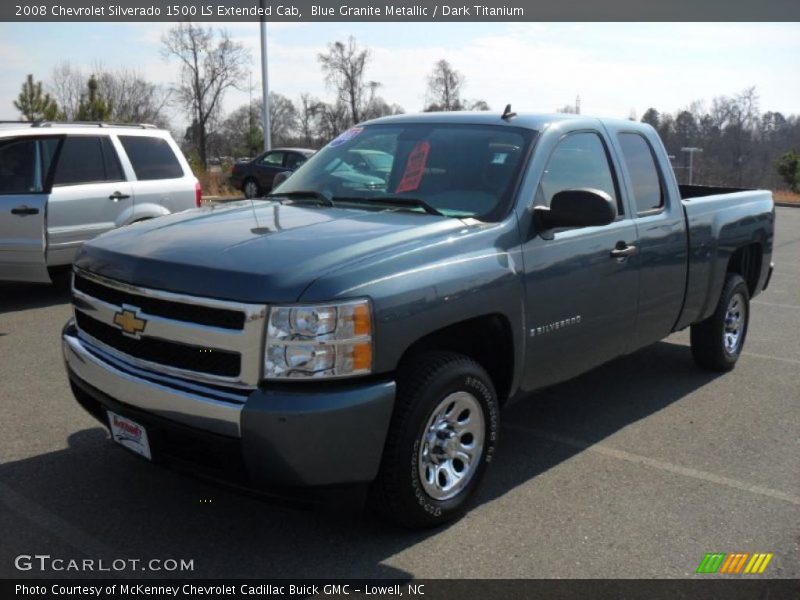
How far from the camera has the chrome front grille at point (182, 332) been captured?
307cm

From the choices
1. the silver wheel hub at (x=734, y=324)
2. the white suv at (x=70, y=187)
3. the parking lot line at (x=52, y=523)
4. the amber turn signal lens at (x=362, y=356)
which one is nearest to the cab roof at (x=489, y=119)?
the amber turn signal lens at (x=362, y=356)

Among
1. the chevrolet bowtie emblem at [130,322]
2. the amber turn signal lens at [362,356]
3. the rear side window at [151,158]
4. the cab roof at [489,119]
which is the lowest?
the amber turn signal lens at [362,356]

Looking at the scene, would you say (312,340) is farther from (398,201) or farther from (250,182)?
(250,182)

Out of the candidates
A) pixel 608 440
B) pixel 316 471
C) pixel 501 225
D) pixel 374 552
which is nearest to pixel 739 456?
pixel 608 440

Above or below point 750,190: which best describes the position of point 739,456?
below

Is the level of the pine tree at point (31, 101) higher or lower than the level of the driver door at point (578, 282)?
higher

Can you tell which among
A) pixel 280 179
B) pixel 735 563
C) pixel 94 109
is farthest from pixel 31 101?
pixel 735 563

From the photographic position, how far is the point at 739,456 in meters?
4.64

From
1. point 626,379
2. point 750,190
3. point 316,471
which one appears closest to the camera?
point 316,471

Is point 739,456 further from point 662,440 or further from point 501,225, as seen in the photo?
point 501,225

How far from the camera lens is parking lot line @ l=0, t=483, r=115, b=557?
3369 mm

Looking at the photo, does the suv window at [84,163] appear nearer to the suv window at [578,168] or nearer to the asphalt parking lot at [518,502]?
the asphalt parking lot at [518,502]

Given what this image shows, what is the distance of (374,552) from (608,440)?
1990 millimetres

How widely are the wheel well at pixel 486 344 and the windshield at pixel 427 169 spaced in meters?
0.56
